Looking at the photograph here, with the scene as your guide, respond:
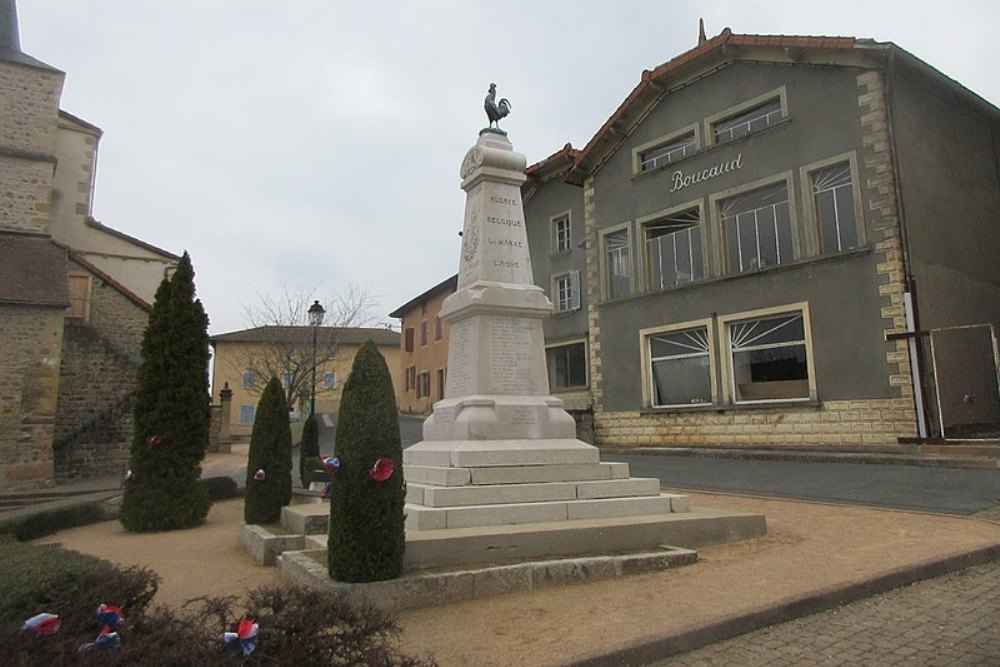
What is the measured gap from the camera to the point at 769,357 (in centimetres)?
1670

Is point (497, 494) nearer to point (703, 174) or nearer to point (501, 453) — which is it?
point (501, 453)

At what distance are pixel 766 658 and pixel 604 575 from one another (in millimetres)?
1854

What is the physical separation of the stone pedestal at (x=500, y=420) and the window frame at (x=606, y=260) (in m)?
12.1

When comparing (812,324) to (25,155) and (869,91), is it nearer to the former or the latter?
(869,91)

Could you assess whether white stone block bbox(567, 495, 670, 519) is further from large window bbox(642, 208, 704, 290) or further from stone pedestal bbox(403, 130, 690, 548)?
large window bbox(642, 208, 704, 290)

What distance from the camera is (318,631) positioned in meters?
2.90

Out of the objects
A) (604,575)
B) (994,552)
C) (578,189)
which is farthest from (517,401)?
(578,189)

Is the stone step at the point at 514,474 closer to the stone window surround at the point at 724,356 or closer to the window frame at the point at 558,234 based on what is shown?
the stone window surround at the point at 724,356

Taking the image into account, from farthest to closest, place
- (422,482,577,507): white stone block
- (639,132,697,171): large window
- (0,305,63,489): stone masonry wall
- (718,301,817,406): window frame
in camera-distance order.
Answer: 1. (639,132,697,171): large window
2. (0,305,63,489): stone masonry wall
3. (718,301,817,406): window frame
4. (422,482,577,507): white stone block

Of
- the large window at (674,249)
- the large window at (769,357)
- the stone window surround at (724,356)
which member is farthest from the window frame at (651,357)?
the large window at (674,249)

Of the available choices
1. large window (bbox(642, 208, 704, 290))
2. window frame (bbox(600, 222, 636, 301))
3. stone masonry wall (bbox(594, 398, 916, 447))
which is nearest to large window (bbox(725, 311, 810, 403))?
stone masonry wall (bbox(594, 398, 916, 447))

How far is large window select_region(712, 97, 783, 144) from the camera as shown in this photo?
17.4 m

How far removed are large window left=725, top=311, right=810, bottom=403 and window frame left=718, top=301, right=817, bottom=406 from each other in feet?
0.10

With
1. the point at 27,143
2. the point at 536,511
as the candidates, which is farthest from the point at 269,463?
the point at 27,143
